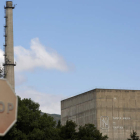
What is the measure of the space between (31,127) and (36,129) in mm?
1978

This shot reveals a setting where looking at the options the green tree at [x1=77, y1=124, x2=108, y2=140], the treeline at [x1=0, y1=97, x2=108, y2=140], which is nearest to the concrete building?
the treeline at [x1=0, y1=97, x2=108, y2=140]

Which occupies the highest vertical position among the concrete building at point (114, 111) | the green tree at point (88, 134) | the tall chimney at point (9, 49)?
the tall chimney at point (9, 49)

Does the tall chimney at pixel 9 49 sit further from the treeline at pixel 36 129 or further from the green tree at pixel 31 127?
the green tree at pixel 31 127

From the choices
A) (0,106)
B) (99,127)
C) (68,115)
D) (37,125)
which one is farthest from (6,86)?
(68,115)

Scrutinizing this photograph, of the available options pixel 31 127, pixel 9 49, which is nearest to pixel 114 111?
pixel 9 49

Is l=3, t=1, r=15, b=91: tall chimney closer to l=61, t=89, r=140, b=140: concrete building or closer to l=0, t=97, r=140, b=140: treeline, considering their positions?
l=61, t=89, r=140, b=140: concrete building

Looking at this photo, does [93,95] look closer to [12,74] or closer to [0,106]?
[12,74]

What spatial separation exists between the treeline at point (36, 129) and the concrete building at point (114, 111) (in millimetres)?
50244

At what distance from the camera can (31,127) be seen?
69062mm

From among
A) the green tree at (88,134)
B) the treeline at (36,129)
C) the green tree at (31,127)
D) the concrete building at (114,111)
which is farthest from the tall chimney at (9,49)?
the green tree at (88,134)

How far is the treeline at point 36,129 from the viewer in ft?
214

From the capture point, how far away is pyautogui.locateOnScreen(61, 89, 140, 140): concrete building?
127750mm

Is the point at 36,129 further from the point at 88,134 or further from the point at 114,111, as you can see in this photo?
the point at 114,111

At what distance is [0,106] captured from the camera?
3734 millimetres
